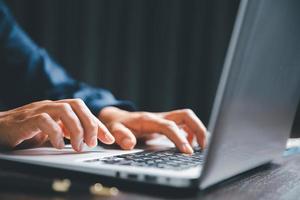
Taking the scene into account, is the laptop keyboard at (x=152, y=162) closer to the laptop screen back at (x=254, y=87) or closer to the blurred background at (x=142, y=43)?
the laptop screen back at (x=254, y=87)

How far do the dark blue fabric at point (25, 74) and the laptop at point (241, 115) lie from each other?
1.80 feet

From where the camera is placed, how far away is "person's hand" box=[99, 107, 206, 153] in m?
0.66

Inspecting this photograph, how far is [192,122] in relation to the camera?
0.81 metres

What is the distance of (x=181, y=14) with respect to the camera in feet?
6.28

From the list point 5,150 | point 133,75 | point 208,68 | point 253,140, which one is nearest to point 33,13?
point 133,75

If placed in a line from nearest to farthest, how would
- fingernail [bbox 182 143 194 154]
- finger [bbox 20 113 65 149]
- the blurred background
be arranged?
1. finger [bbox 20 113 65 149]
2. fingernail [bbox 182 143 194 154]
3. the blurred background

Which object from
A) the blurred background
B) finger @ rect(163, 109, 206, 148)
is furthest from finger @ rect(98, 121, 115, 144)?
the blurred background

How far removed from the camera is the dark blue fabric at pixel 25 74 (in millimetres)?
1140

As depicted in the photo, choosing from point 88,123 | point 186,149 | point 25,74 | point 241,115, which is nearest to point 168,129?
point 186,149

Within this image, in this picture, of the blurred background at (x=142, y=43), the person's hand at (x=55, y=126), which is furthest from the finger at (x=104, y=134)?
the blurred background at (x=142, y=43)

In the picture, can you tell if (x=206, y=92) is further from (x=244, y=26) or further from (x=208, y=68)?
(x=244, y=26)

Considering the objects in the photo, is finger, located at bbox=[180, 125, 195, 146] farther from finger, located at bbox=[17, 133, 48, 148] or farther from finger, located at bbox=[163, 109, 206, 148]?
finger, located at bbox=[17, 133, 48, 148]

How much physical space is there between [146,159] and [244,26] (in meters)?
0.20

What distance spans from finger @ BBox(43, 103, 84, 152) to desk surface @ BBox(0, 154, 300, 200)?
0.15m
